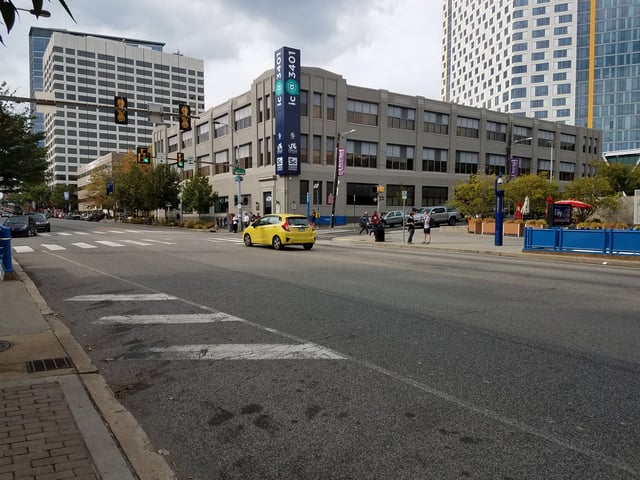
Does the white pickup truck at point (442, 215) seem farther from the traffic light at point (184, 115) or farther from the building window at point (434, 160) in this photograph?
the traffic light at point (184, 115)

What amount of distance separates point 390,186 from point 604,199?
25085 millimetres

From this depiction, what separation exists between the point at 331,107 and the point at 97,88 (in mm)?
124124

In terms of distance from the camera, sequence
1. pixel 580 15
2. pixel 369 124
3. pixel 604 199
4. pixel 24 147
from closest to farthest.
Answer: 1. pixel 24 147
2. pixel 604 199
3. pixel 369 124
4. pixel 580 15

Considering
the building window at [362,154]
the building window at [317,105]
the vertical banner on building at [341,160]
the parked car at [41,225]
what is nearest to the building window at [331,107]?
the building window at [317,105]

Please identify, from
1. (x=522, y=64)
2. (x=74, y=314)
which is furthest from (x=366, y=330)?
(x=522, y=64)

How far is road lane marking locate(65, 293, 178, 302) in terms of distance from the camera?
8955 mm

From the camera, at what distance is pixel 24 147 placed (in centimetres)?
2505

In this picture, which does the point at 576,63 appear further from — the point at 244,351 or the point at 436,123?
the point at 244,351

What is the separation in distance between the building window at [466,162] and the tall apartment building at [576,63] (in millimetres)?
61242

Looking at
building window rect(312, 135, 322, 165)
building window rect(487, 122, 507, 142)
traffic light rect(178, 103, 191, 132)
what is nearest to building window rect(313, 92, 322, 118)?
building window rect(312, 135, 322, 165)

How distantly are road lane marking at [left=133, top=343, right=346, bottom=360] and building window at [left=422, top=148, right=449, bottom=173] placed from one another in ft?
171

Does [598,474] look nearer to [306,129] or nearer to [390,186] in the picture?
[306,129]

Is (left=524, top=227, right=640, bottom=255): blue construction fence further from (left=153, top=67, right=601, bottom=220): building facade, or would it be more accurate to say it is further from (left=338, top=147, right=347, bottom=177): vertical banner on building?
(left=338, top=147, right=347, bottom=177): vertical banner on building

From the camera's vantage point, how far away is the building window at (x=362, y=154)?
165 feet
